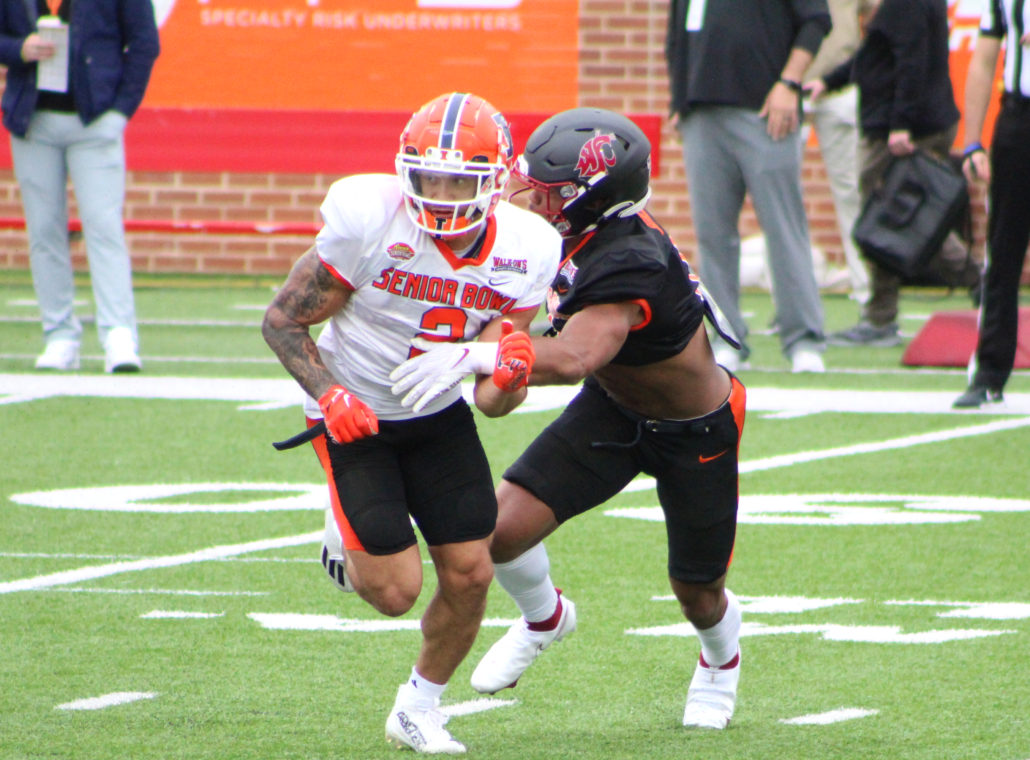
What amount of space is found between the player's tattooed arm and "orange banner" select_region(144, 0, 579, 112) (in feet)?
34.1

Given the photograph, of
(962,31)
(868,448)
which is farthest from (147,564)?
(962,31)

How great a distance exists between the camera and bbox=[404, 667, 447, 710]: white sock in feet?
12.1

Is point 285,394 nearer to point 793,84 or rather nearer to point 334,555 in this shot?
point 793,84

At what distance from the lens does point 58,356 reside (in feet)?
29.0

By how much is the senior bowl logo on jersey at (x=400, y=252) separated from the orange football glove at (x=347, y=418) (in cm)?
32

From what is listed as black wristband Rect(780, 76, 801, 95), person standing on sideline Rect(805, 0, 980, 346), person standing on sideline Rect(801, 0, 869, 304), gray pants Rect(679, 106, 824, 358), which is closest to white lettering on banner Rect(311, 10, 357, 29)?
person standing on sideline Rect(801, 0, 869, 304)

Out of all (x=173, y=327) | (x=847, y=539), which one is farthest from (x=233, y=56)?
(x=847, y=539)

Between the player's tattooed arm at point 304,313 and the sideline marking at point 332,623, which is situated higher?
the player's tattooed arm at point 304,313

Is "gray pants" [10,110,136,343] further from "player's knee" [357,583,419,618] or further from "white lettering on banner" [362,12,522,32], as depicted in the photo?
"white lettering on banner" [362,12,522,32]

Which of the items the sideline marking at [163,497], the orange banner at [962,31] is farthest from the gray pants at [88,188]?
the orange banner at [962,31]

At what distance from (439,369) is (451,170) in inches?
16.4

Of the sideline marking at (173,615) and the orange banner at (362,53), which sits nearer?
the sideline marking at (173,615)

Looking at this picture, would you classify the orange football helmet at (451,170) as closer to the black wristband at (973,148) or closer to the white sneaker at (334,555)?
the white sneaker at (334,555)

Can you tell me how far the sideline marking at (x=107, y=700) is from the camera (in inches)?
148
